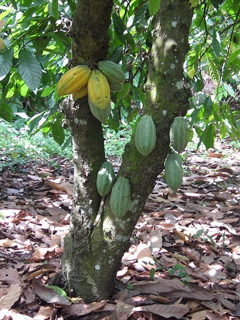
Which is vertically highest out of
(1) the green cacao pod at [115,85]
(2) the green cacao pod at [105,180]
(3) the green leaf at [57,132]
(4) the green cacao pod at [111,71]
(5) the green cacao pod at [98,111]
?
(4) the green cacao pod at [111,71]

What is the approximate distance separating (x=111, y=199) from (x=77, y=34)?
614 mm

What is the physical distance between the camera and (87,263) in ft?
5.21

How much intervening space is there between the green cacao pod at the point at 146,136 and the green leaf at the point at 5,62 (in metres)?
0.54

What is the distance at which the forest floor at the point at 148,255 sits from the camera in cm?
158

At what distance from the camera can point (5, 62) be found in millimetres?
1416

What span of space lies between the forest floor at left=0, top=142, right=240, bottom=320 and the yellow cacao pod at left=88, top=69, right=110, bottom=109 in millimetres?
507

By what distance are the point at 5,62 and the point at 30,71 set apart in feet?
0.31

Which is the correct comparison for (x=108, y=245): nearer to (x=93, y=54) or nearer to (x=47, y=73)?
(x=93, y=54)

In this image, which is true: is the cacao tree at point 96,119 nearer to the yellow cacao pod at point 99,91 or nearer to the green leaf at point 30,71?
the green leaf at point 30,71

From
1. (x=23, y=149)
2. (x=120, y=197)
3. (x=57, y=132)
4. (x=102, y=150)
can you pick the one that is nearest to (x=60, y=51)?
(x=57, y=132)

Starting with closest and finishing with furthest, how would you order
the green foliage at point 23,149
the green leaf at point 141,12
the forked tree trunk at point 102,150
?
the forked tree trunk at point 102,150 → the green leaf at point 141,12 → the green foliage at point 23,149

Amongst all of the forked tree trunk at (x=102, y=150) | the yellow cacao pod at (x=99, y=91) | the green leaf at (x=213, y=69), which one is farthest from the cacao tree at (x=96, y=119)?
the green leaf at (x=213, y=69)

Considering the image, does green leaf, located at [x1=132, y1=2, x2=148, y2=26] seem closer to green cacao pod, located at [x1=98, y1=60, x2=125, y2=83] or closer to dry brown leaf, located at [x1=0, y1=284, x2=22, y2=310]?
green cacao pod, located at [x1=98, y1=60, x2=125, y2=83]

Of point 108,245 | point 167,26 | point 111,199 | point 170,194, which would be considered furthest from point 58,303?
point 170,194
